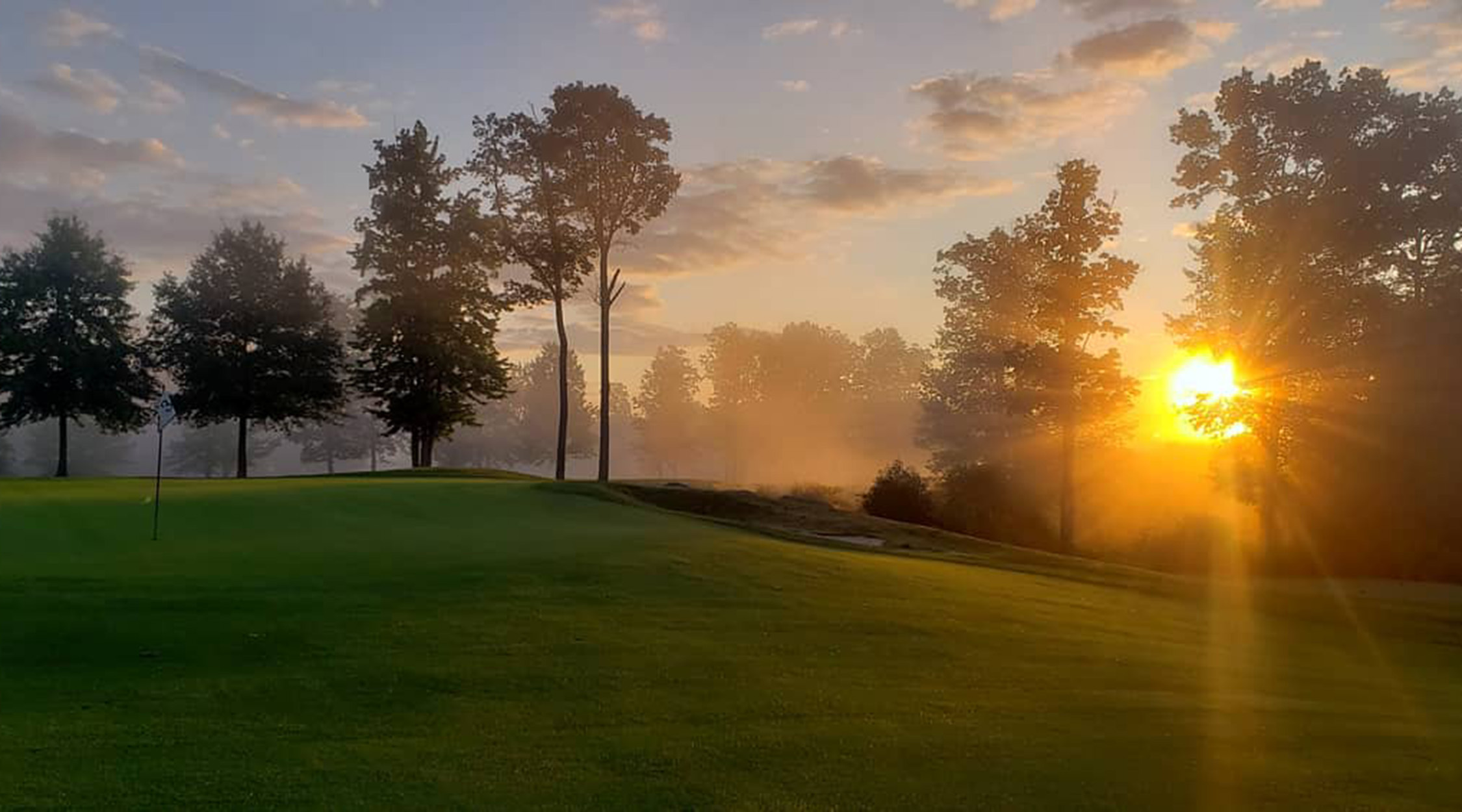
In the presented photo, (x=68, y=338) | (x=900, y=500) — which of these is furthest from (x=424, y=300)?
(x=900, y=500)

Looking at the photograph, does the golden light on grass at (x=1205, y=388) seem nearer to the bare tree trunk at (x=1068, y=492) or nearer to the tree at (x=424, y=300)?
the bare tree trunk at (x=1068, y=492)

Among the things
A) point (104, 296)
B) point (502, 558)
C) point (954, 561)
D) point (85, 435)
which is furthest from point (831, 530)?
point (85, 435)

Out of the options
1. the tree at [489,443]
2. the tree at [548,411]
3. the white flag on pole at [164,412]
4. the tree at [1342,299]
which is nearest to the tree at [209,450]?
the tree at [489,443]

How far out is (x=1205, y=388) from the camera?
32344mm

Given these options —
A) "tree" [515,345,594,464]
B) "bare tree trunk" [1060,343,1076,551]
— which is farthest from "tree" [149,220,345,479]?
"tree" [515,345,594,464]

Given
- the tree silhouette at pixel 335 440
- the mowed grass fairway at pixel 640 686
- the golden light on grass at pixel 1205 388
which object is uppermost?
the golden light on grass at pixel 1205 388

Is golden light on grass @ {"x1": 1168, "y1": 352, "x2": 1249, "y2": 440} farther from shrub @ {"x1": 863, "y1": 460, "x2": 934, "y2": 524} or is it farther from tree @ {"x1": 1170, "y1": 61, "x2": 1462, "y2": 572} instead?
shrub @ {"x1": 863, "y1": 460, "x2": 934, "y2": 524}

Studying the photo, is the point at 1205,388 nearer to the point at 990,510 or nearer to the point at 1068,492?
the point at 1068,492

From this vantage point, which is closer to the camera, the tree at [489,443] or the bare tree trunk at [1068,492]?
the bare tree trunk at [1068,492]

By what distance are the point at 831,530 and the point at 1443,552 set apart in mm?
18582

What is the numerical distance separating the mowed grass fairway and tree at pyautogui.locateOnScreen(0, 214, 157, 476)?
107 feet

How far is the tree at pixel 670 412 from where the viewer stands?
112m

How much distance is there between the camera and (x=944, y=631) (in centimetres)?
1212

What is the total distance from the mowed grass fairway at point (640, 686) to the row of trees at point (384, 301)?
2677 cm
